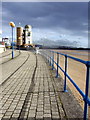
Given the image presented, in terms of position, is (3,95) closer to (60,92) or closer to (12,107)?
(12,107)

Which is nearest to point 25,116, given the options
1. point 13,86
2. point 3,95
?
point 3,95

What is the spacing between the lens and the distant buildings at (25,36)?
3327 inches

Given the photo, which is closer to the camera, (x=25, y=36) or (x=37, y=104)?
(x=37, y=104)

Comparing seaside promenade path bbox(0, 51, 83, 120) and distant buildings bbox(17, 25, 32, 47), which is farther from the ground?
distant buildings bbox(17, 25, 32, 47)

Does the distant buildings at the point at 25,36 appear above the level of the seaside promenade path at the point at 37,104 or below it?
above

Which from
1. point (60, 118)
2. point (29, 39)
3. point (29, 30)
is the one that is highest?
point (29, 30)

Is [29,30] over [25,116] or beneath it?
over

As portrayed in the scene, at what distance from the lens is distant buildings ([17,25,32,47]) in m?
84.5

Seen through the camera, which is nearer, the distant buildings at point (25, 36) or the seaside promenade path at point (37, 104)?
the seaside promenade path at point (37, 104)

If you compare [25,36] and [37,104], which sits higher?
[25,36]

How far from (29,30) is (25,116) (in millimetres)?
88828

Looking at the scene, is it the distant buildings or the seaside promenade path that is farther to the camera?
the distant buildings

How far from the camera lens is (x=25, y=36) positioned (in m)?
84.9

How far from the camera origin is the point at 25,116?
10.1 ft
